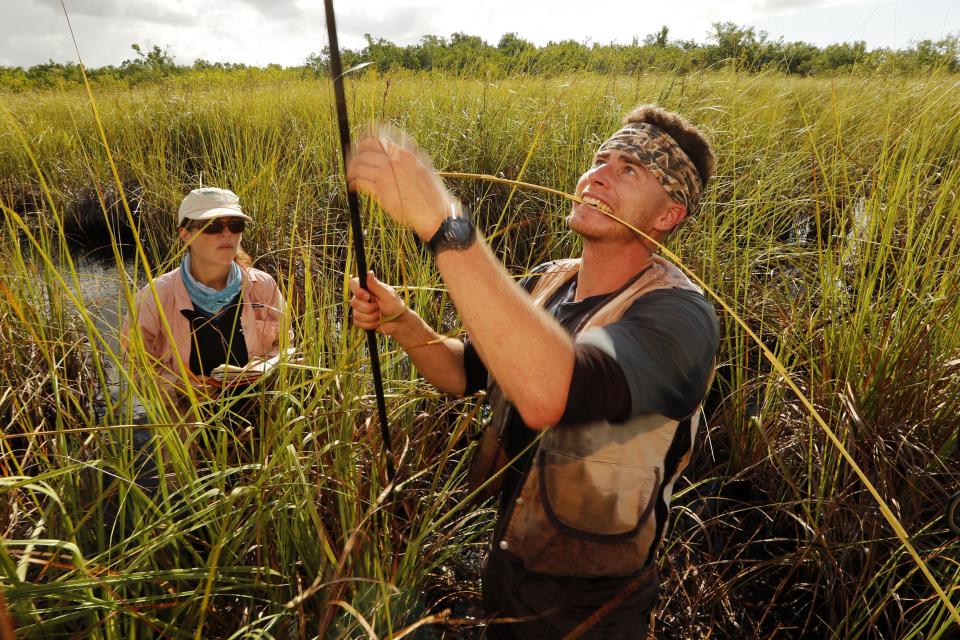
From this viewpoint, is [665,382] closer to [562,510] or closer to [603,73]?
[562,510]

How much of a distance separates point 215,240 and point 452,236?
1.95 metres

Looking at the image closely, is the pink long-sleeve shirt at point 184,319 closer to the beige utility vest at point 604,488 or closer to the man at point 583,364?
the man at point 583,364

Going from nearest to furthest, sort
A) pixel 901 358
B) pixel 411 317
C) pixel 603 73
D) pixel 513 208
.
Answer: pixel 411 317 < pixel 901 358 < pixel 513 208 < pixel 603 73

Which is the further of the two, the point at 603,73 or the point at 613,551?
the point at 603,73

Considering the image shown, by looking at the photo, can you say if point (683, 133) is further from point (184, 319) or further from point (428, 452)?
point (184, 319)

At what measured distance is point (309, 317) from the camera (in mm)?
1521

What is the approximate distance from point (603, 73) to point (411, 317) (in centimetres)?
414

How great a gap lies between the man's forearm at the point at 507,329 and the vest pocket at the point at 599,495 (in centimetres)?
33

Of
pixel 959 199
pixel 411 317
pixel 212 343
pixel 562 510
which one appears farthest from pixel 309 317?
pixel 959 199

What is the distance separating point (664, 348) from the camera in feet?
3.51

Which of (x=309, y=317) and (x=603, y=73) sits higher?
(x=603, y=73)

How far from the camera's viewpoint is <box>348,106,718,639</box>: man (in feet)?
2.96

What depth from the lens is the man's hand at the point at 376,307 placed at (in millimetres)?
1255

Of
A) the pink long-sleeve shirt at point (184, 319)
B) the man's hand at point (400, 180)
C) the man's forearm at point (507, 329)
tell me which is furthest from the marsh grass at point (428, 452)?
the man's hand at point (400, 180)
